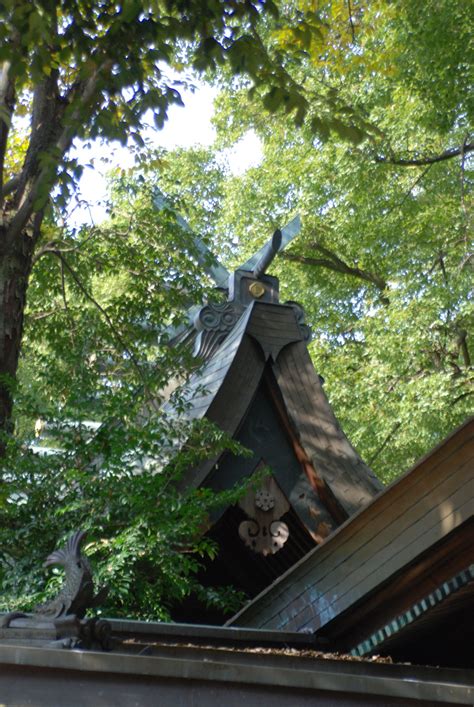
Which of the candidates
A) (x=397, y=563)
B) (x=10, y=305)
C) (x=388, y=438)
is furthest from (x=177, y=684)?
(x=388, y=438)

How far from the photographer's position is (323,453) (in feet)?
20.4

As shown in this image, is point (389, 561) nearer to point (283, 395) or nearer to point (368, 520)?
point (368, 520)

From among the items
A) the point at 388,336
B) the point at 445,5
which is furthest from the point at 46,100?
the point at 388,336

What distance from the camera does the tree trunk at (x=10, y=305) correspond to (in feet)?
17.7

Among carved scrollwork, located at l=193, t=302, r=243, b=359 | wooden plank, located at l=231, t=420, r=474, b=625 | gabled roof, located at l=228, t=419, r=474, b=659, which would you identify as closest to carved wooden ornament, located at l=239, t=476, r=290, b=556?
carved scrollwork, located at l=193, t=302, r=243, b=359

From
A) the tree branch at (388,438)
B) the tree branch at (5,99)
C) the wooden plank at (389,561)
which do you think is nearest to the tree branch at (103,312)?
the tree branch at (5,99)

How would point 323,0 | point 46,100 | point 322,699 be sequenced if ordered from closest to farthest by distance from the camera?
point 322,699 < point 46,100 < point 323,0

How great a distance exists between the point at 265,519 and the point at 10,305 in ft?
7.05

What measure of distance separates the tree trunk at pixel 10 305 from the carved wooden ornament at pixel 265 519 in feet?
5.30

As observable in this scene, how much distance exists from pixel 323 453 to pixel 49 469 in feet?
6.10

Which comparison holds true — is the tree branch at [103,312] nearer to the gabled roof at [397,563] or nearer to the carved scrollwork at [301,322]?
the carved scrollwork at [301,322]

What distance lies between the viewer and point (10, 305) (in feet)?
17.9

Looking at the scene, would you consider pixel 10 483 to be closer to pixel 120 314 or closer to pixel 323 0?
pixel 120 314

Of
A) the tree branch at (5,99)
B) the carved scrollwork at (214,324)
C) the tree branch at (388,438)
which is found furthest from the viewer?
the tree branch at (388,438)
